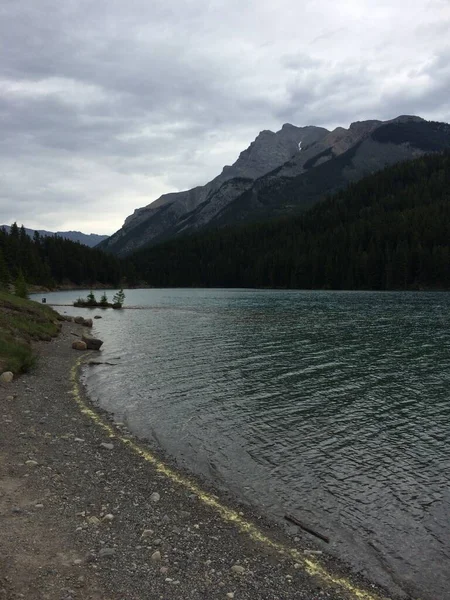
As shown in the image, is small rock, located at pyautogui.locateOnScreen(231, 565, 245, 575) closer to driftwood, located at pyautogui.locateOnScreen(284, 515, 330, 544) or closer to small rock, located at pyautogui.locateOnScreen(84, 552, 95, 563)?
driftwood, located at pyautogui.locateOnScreen(284, 515, 330, 544)

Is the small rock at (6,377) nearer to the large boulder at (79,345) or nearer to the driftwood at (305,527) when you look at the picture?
the large boulder at (79,345)

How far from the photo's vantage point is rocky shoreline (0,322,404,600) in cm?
944

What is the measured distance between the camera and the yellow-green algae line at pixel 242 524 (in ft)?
33.7

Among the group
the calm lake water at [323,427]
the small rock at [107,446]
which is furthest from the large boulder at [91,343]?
the small rock at [107,446]

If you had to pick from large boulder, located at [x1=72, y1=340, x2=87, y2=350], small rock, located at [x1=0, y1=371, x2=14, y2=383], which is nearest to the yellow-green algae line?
small rock, located at [x1=0, y1=371, x2=14, y2=383]

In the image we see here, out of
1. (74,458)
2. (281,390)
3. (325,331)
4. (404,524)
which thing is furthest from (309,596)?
(325,331)

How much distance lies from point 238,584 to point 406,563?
16.0ft

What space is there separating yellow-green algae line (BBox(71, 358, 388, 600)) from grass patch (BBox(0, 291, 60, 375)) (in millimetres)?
11414

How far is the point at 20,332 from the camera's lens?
137 feet

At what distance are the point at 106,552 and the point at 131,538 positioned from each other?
1.04m

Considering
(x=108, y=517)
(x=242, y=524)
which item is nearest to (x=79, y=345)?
(x=108, y=517)

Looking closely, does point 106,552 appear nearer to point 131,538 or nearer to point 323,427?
point 131,538

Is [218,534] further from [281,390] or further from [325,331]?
[325,331]

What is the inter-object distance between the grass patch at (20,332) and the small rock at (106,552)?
21445 millimetres
